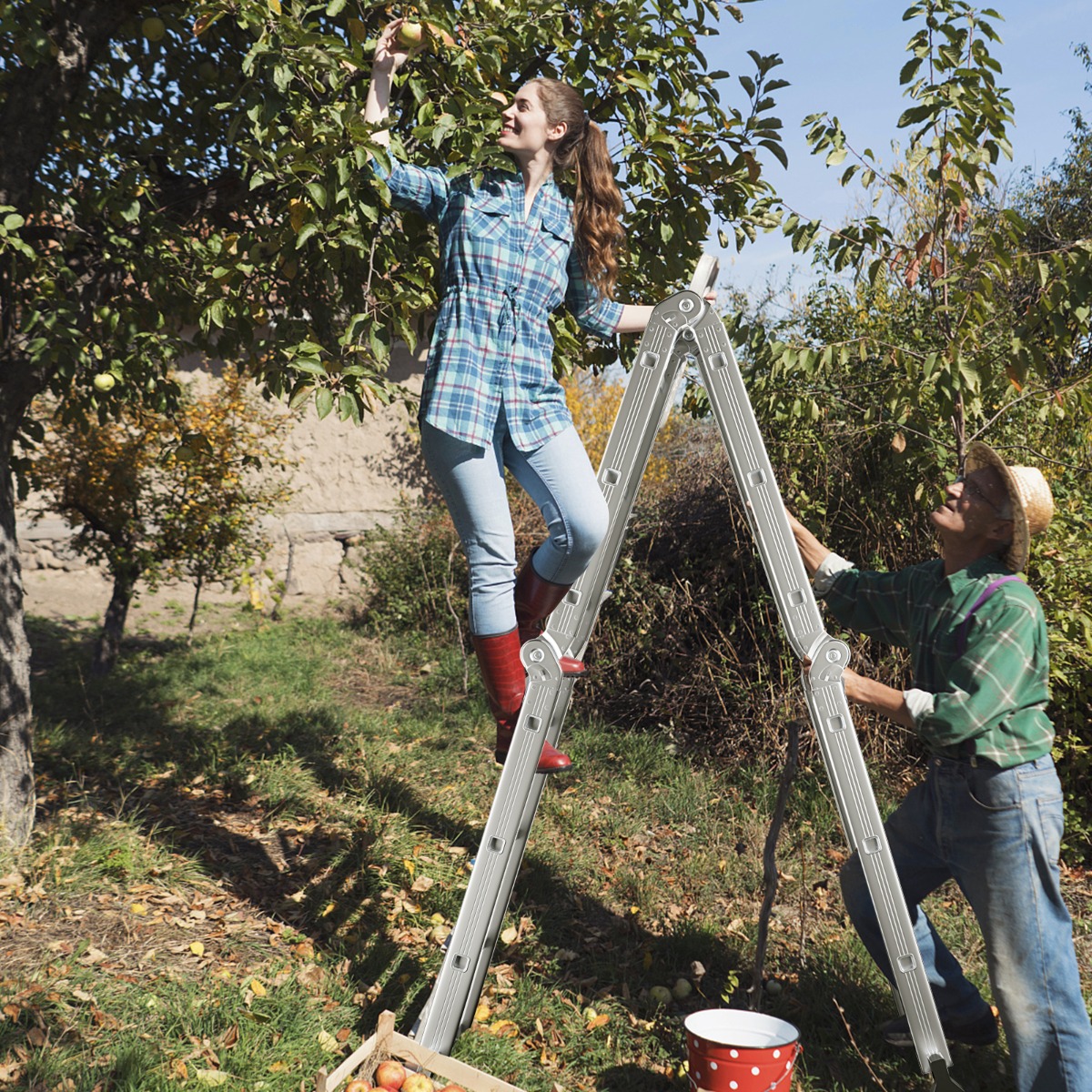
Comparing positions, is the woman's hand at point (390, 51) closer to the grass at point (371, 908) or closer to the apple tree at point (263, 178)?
the apple tree at point (263, 178)

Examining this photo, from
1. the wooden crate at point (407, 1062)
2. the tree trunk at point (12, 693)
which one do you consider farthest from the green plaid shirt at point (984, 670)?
the tree trunk at point (12, 693)

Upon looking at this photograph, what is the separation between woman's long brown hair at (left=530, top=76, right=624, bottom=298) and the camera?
8.19 ft

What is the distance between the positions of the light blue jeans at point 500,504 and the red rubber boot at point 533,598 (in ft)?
0.41

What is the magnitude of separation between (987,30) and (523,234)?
1890 millimetres

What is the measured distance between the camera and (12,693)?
13.1 ft

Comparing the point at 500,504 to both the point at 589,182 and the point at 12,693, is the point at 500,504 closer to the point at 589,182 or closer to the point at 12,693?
the point at 589,182

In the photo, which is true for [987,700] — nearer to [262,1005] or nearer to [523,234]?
[523,234]

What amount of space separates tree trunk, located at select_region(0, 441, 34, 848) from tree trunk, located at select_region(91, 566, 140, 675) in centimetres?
242

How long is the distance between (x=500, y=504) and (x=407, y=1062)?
1.36 meters

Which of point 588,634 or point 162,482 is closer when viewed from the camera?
point 588,634

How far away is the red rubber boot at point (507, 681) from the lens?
2.45 m

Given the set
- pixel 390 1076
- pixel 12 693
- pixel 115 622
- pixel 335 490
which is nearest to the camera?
pixel 390 1076

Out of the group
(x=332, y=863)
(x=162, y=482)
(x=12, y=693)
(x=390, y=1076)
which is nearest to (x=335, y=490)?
(x=162, y=482)

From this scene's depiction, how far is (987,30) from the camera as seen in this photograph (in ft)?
10.7
